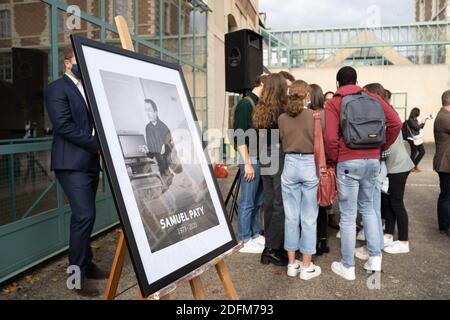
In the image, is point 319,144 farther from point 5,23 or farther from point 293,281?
point 5,23

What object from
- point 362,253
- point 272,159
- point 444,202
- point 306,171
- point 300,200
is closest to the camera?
point 306,171

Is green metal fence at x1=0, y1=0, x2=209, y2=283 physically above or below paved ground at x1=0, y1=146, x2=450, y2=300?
above

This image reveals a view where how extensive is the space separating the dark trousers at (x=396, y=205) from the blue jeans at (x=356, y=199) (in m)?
0.62

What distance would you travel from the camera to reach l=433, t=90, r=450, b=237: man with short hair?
4645 millimetres

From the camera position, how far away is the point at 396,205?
166 inches

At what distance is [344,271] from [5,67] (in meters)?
3.63

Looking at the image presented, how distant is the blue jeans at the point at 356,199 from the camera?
338 centimetres

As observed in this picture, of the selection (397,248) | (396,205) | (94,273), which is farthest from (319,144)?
(94,273)

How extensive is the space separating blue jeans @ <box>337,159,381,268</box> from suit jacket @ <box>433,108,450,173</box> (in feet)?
5.29

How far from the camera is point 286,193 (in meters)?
3.62

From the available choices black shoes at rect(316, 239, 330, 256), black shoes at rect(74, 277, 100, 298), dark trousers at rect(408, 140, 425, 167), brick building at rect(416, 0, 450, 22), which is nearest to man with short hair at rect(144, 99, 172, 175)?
black shoes at rect(74, 277, 100, 298)

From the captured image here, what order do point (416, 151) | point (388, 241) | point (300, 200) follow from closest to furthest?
point (300, 200)
point (388, 241)
point (416, 151)

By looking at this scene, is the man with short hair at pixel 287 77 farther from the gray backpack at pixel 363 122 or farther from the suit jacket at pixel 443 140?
the suit jacket at pixel 443 140

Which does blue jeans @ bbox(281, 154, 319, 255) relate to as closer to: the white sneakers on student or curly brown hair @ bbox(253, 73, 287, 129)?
the white sneakers on student
